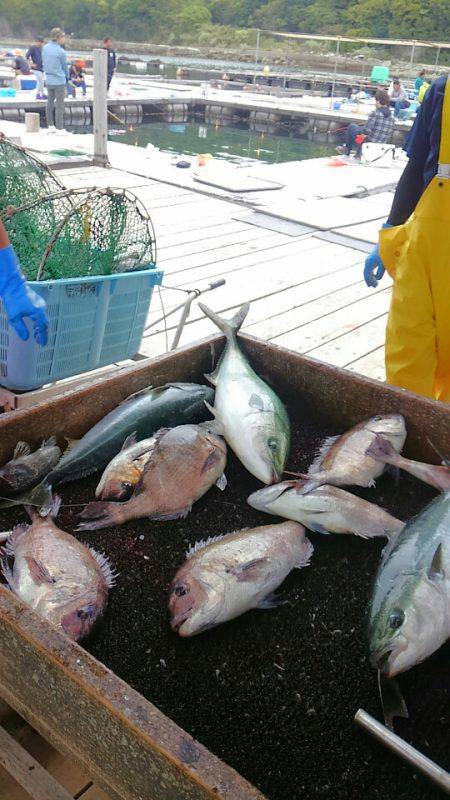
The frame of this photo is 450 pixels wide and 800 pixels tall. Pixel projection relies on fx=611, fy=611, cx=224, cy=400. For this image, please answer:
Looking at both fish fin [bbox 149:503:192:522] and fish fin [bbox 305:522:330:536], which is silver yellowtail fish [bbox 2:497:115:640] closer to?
fish fin [bbox 149:503:192:522]

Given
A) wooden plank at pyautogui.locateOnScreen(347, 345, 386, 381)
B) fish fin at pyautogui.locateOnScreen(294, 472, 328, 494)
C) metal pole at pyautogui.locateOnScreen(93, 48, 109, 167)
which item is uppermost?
metal pole at pyautogui.locateOnScreen(93, 48, 109, 167)

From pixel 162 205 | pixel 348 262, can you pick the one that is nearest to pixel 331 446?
pixel 348 262

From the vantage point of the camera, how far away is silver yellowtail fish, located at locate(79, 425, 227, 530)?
68.4 inches

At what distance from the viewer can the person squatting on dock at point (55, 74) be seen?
14554mm

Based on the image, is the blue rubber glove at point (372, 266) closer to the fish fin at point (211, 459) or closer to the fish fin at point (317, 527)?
the fish fin at point (211, 459)

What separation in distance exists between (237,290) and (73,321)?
2.97 meters

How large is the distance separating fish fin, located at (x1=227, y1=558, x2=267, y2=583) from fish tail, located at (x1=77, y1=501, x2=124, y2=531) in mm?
402

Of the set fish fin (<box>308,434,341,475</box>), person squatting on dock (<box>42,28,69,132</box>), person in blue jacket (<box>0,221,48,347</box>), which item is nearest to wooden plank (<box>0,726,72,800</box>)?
fish fin (<box>308,434,341,475</box>)

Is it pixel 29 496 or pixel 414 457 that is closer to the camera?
pixel 29 496

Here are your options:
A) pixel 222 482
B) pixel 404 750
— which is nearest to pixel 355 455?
pixel 222 482

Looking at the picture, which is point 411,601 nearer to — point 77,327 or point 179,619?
point 179,619

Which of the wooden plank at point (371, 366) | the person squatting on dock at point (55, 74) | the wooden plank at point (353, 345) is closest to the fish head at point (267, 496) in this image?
the wooden plank at point (371, 366)

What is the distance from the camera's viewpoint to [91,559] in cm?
158

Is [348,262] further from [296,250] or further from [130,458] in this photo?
[130,458]
